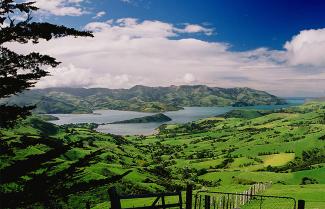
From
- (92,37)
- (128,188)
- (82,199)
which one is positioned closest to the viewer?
(92,37)

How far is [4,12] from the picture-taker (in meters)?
18.0

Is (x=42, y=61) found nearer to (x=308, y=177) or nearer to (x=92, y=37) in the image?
(x=92, y=37)

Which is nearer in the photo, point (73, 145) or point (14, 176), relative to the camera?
point (14, 176)

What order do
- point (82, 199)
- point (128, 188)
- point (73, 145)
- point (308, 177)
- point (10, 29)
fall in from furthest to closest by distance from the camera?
point (308, 177) < point (128, 188) < point (82, 199) < point (10, 29) < point (73, 145)

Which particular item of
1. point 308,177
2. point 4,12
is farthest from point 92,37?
point 308,177

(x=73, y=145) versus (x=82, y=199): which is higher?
(x=73, y=145)

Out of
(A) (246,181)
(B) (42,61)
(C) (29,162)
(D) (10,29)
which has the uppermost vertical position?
(D) (10,29)

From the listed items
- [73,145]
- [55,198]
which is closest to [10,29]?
[73,145]

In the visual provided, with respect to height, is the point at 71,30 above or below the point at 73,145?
above

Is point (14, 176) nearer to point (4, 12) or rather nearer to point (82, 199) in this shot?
point (4, 12)

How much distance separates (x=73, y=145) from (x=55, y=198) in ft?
7.26

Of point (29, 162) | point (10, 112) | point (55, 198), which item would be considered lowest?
point (55, 198)

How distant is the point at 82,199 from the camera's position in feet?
420

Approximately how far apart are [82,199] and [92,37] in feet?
383
